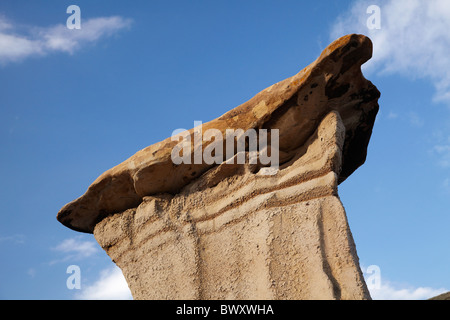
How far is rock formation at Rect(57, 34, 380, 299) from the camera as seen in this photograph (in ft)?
13.9

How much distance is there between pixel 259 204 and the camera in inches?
181

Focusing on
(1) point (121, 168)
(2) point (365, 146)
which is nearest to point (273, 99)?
(2) point (365, 146)

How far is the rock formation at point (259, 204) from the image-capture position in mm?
4242

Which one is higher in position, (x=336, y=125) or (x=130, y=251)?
(x=336, y=125)

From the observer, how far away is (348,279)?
4.04m
